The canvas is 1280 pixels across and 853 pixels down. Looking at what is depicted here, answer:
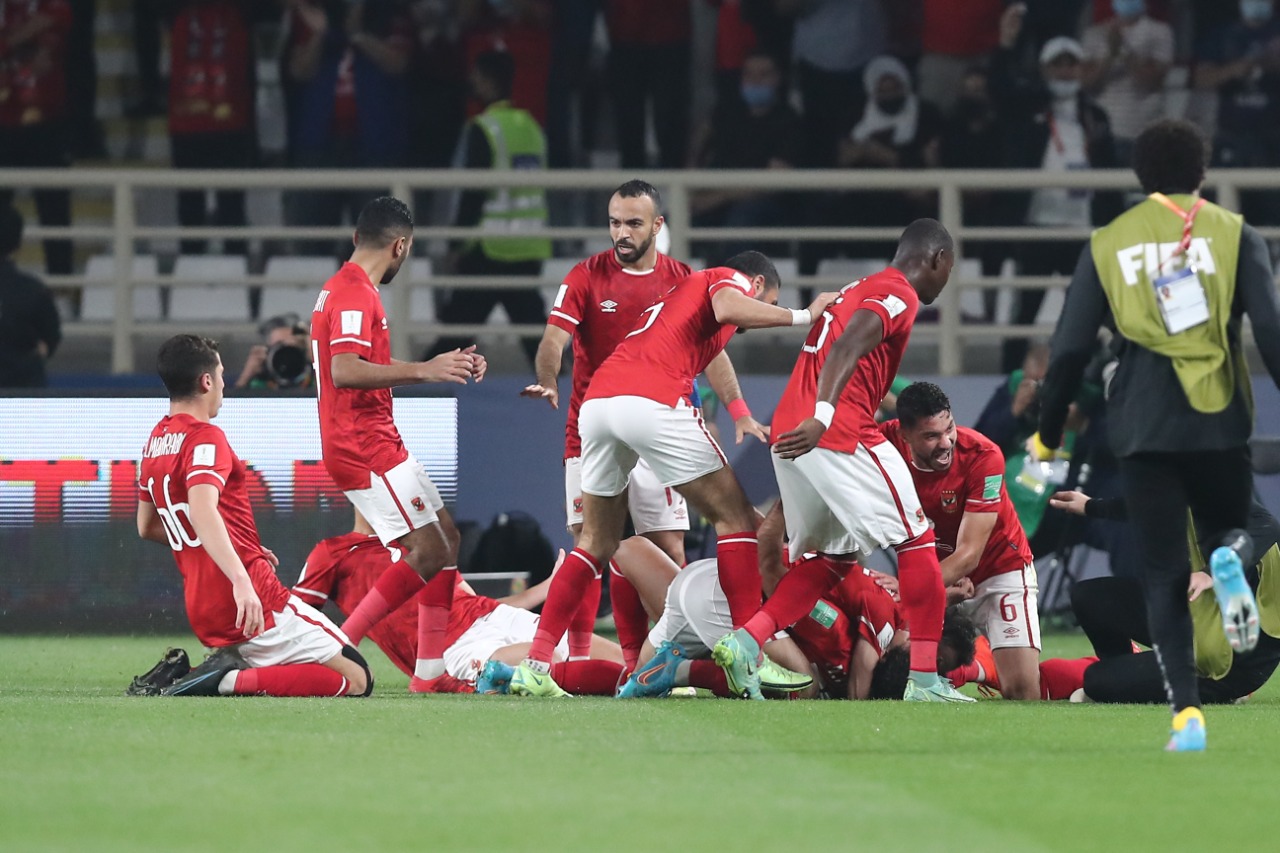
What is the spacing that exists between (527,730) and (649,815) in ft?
5.90

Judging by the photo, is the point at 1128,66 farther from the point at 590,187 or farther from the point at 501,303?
the point at 501,303

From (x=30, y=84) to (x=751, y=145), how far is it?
18.5 ft

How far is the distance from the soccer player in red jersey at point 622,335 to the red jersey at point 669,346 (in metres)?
0.48

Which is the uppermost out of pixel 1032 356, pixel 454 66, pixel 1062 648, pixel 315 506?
pixel 454 66

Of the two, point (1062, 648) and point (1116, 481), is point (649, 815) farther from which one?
point (1116, 481)

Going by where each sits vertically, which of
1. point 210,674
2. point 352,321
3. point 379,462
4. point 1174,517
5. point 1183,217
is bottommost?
point 210,674

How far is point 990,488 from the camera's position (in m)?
8.44

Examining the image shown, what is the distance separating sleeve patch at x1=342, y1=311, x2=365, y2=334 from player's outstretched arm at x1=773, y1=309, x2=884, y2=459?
1928 millimetres

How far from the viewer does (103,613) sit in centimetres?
1125

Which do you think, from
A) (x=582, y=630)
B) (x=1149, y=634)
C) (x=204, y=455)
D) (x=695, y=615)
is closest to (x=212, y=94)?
(x=582, y=630)

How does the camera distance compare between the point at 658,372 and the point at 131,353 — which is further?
the point at 131,353

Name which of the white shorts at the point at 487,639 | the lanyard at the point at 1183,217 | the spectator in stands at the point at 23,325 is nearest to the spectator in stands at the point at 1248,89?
the white shorts at the point at 487,639

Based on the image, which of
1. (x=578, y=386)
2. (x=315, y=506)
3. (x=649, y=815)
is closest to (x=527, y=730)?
(x=649, y=815)

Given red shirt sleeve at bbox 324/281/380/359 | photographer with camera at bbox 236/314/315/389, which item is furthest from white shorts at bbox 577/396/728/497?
photographer with camera at bbox 236/314/315/389
